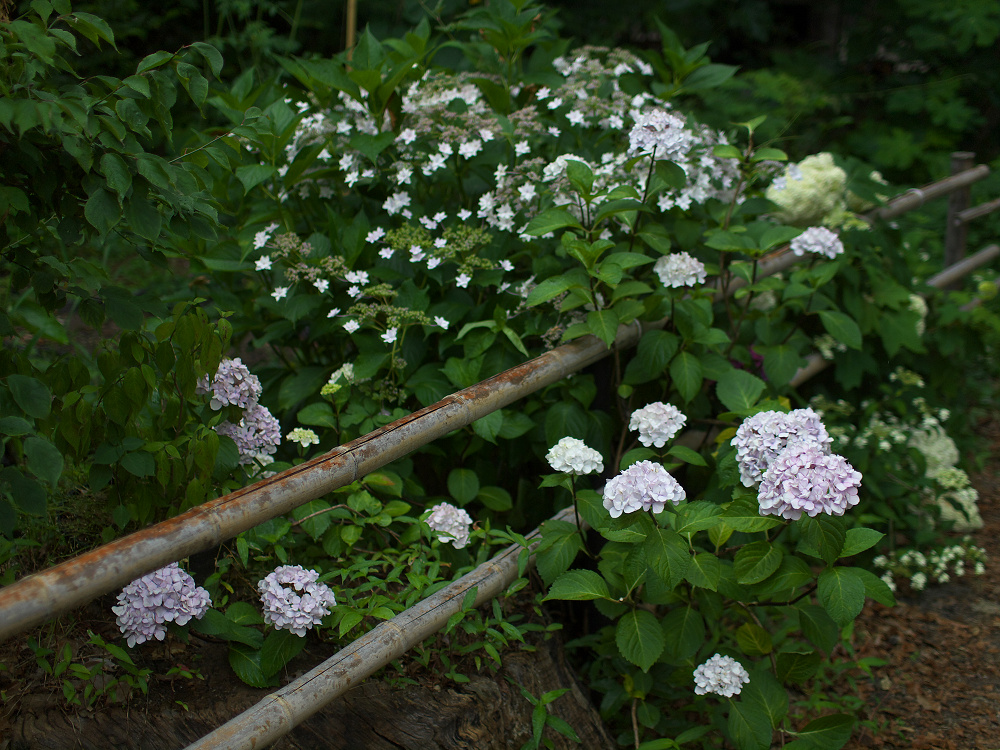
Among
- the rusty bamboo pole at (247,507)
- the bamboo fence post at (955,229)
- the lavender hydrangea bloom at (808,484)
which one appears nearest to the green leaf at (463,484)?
the rusty bamboo pole at (247,507)

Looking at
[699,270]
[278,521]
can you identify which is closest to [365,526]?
[278,521]

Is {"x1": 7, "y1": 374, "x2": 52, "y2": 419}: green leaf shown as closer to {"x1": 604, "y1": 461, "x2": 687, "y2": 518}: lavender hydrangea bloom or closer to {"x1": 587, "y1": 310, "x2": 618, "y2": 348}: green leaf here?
{"x1": 604, "y1": 461, "x2": 687, "y2": 518}: lavender hydrangea bloom

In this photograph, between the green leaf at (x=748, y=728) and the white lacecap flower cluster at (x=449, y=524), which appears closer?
the green leaf at (x=748, y=728)

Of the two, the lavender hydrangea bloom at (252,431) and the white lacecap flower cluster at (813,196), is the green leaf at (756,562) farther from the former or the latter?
the white lacecap flower cluster at (813,196)

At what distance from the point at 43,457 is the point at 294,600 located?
56 cm

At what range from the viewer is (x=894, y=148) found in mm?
5551

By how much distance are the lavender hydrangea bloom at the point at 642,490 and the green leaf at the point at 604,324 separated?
0.46 m

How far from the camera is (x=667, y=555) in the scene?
1.60 m

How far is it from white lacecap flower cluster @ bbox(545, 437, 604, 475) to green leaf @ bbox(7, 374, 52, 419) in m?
0.97

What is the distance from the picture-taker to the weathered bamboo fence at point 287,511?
1.12 meters

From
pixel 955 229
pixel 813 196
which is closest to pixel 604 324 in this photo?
pixel 813 196

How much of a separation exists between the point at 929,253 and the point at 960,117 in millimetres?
1312

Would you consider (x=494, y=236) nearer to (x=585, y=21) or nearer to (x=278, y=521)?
(x=278, y=521)

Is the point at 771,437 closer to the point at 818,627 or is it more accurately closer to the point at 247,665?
the point at 818,627
